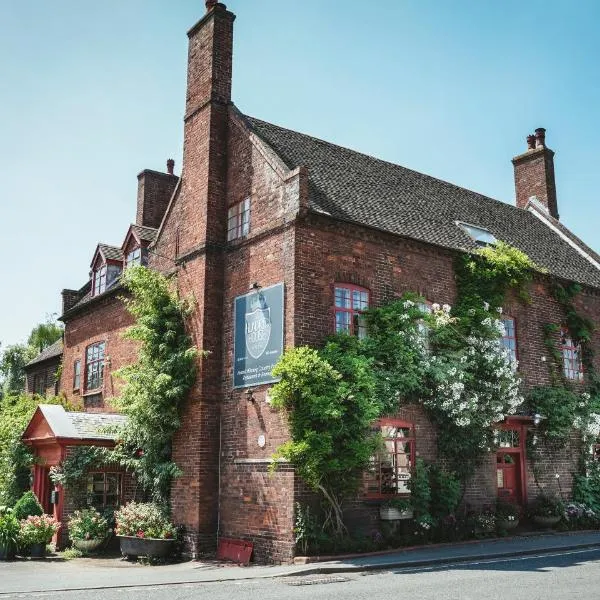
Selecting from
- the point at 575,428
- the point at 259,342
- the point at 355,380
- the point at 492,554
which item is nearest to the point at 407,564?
the point at 492,554

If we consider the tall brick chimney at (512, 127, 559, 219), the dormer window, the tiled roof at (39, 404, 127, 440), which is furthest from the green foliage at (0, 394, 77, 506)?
the tall brick chimney at (512, 127, 559, 219)

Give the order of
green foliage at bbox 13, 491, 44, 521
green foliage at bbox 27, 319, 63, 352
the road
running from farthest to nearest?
green foliage at bbox 27, 319, 63, 352 < green foliage at bbox 13, 491, 44, 521 < the road

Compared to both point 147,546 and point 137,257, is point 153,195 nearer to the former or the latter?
point 137,257

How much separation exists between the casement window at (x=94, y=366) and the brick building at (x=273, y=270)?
581 mm

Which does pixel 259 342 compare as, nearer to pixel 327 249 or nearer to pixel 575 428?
pixel 327 249

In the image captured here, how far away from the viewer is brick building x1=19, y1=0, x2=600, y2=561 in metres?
16.1

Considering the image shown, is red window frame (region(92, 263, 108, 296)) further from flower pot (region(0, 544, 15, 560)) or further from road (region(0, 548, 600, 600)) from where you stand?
road (region(0, 548, 600, 600))

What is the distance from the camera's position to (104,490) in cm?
1944

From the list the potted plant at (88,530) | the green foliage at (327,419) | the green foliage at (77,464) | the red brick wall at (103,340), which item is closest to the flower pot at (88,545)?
the potted plant at (88,530)

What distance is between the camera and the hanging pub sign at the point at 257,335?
1603cm

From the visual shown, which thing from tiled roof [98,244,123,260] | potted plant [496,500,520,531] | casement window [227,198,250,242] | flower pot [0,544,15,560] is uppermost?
tiled roof [98,244,123,260]

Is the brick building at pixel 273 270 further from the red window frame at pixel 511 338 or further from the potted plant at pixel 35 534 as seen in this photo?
the potted plant at pixel 35 534

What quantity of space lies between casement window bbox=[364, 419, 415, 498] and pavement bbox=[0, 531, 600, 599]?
4.86ft

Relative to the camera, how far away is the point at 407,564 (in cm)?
1361
